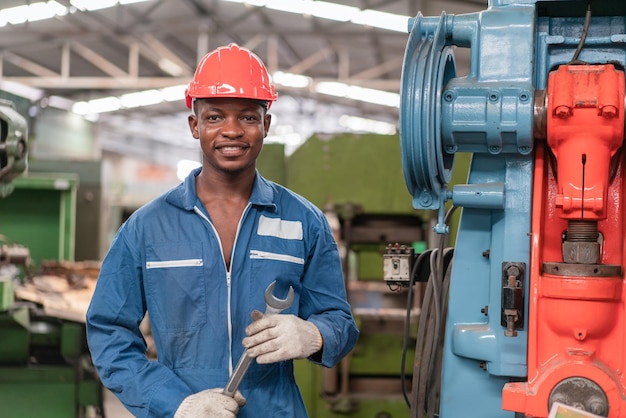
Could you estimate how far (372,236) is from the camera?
9.66ft

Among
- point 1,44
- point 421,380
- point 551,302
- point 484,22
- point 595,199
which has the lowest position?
point 421,380

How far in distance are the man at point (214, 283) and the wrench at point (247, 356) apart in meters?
0.02

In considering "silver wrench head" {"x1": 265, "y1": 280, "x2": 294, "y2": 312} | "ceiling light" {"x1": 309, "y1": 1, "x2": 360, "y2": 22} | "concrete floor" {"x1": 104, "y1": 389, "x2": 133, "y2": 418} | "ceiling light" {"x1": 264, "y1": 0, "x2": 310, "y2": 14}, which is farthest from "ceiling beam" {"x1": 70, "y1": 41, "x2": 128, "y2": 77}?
"silver wrench head" {"x1": 265, "y1": 280, "x2": 294, "y2": 312}

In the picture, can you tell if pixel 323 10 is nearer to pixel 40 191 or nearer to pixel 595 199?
pixel 40 191

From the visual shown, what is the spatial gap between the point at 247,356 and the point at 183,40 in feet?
26.9

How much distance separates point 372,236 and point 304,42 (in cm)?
622

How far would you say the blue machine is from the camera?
1204 mm

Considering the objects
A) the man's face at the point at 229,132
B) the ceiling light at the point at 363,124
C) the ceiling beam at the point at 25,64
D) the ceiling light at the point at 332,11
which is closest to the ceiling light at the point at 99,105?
the ceiling beam at the point at 25,64

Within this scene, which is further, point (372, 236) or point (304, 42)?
point (304, 42)

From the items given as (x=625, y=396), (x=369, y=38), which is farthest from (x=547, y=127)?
(x=369, y=38)

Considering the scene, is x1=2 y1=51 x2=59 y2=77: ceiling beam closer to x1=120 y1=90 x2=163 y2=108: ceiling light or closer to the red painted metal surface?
x1=120 y1=90 x2=163 y2=108: ceiling light

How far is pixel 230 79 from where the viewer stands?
1459mm

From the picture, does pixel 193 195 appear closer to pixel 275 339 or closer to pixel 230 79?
pixel 230 79

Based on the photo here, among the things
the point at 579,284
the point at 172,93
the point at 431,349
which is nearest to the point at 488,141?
the point at 579,284
